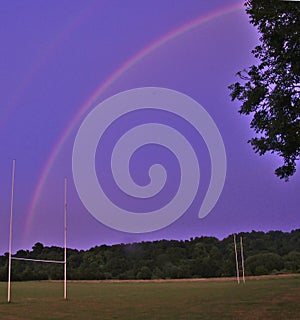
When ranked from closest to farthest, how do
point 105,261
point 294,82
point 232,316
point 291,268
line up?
point 232,316 < point 294,82 < point 291,268 < point 105,261

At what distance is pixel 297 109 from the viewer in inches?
503

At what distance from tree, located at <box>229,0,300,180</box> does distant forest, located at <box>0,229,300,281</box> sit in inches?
1400

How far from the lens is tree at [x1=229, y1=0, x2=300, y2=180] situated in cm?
1214

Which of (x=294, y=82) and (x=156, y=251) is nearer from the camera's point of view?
(x=294, y=82)

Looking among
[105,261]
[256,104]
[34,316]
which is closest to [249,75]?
[256,104]

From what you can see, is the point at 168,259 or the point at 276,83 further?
the point at 168,259

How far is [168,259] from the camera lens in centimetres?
5847

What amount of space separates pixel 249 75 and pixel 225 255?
43.6 metres

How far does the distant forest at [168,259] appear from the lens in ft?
163

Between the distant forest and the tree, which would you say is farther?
the distant forest

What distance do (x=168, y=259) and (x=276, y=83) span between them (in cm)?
4760

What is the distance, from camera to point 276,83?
12.9 metres

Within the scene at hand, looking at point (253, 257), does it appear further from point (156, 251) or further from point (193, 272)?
point (156, 251)

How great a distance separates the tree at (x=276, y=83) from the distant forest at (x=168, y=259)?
1400 inches
